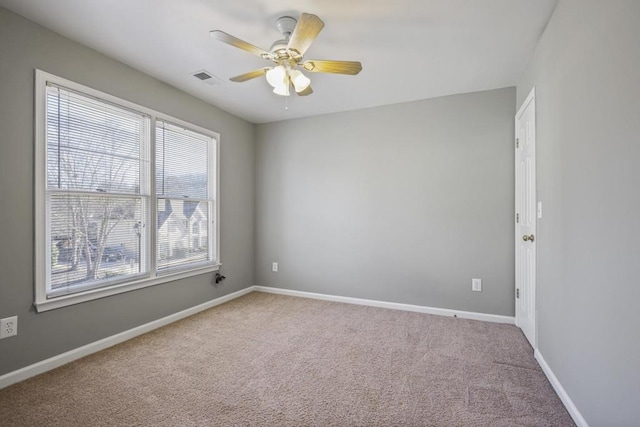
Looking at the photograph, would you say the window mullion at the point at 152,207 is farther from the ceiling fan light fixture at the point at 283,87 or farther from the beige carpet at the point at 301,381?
the ceiling fan light fixture at the point at 283,87

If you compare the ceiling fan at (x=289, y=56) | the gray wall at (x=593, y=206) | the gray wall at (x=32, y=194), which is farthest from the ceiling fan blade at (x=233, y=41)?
the gray wall at (x=593, y=206)

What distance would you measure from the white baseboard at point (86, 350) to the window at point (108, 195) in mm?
394

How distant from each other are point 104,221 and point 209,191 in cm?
132

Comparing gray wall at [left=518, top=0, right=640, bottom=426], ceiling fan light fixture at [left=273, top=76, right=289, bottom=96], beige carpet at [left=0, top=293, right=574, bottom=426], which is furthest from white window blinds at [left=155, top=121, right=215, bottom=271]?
gray wall at [left=518, top=0, right=640, bottom=426]

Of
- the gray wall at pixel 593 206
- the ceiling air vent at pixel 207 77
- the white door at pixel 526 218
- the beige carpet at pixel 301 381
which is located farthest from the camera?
the ceiling air vent at pixel 207 77

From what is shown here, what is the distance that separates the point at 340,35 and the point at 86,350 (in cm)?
321

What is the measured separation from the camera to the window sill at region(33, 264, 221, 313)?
2.19 meters

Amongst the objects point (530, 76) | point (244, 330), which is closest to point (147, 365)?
point (244, 330)

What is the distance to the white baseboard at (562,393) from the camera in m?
1.58

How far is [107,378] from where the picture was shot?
2102 mm

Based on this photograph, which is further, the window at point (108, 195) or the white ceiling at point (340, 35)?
the window at point (108, 195)

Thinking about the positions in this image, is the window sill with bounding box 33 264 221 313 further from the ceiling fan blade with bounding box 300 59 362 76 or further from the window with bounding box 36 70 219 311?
the ceiling fan blade with bounding box 300 59 362 76

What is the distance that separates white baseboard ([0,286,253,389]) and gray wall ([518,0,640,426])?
3.35m

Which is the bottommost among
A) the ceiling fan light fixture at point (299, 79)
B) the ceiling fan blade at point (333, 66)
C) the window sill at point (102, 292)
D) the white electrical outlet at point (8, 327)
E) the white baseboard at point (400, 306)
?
the white baseboard at point (400, 306)
